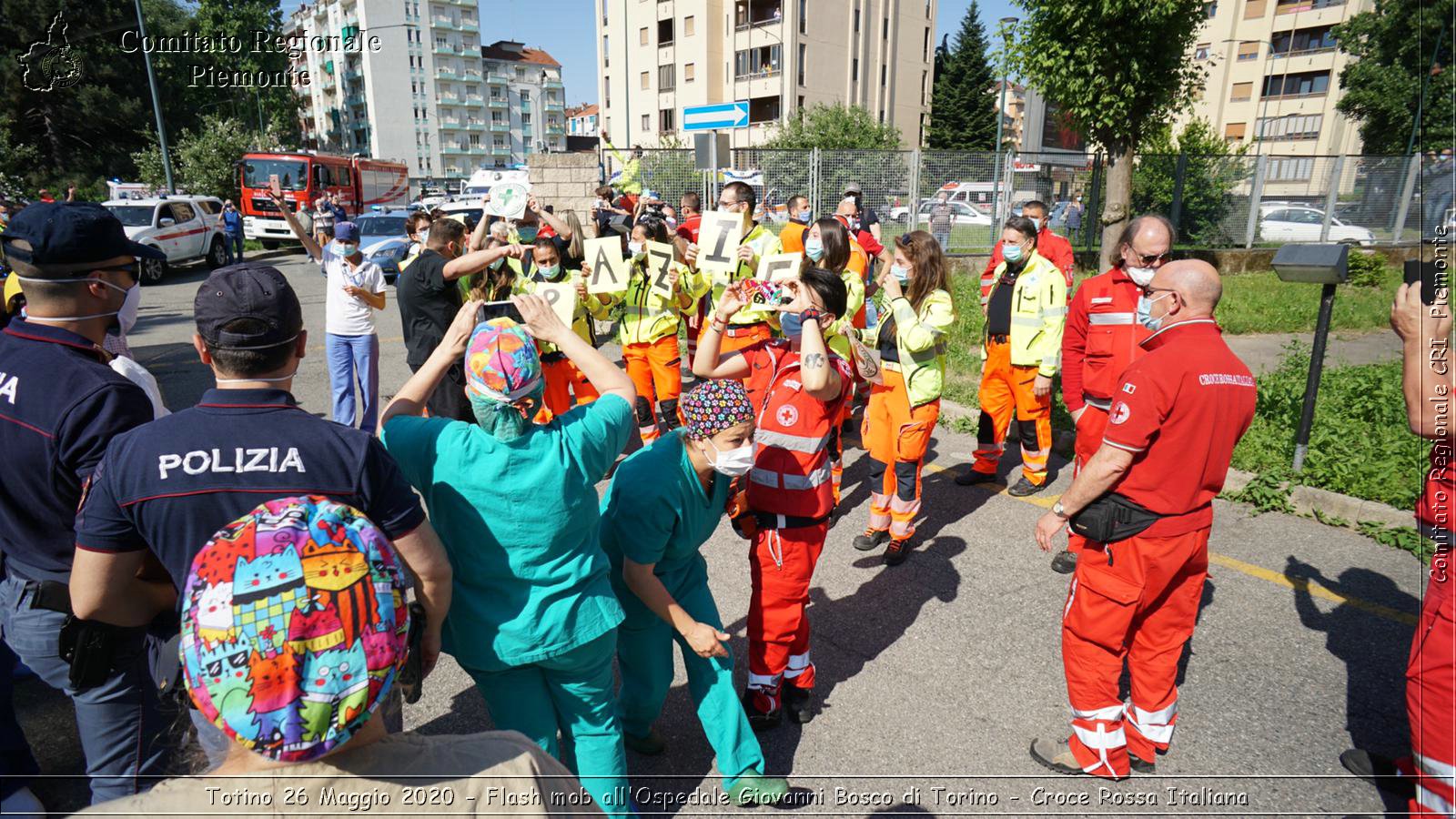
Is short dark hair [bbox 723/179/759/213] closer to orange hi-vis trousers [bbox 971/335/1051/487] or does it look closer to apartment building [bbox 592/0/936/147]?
orange hi-vis trousers [bbox 971/335/1051/487]

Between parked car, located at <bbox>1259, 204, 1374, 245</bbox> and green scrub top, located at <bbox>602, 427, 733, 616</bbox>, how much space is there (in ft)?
74.1

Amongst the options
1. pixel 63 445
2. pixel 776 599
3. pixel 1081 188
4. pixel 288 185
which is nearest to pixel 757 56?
pixel 288 185

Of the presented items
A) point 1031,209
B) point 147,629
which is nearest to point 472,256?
point 147,629

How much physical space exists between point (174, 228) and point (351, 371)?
690 inches

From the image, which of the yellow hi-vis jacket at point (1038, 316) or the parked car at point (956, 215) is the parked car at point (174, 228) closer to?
the parked car at point (956, 215)

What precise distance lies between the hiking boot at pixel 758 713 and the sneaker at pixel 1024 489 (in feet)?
11.8

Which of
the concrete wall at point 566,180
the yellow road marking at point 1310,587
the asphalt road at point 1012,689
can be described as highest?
the concrete wall at point 566,180

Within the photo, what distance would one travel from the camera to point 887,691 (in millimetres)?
3775

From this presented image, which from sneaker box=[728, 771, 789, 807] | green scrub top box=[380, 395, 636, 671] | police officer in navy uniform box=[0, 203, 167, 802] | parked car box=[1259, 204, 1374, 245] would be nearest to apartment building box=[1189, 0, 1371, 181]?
parked car box=[1259, 204, 1374, 245]

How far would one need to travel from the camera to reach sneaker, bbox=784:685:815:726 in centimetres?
355

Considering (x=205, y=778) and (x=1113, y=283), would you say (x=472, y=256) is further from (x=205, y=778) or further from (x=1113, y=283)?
(x=205, y=778)

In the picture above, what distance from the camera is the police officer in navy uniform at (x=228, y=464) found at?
6.21ft

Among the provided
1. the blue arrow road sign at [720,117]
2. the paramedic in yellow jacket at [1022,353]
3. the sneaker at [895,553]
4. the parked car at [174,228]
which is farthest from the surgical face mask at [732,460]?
the parked car at [174,228]

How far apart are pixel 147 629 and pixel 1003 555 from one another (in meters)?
4.68
